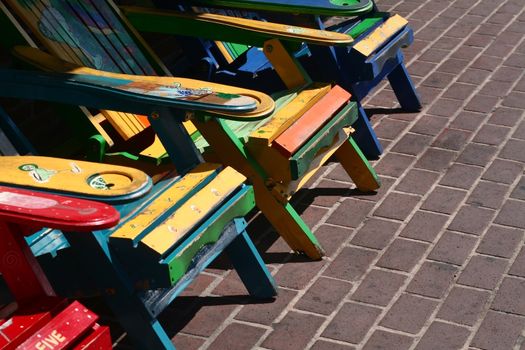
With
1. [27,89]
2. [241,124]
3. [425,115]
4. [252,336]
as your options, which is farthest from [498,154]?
[27,89]

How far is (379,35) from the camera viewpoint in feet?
16.7

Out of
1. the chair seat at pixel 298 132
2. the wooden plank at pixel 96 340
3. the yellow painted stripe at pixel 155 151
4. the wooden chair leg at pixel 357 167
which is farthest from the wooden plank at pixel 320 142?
the wooden plank at pixel 96 340

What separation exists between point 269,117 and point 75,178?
1.17m

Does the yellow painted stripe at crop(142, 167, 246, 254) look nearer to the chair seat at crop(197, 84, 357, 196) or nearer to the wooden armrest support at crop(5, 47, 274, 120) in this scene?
the wooden armrest support at crop(5, 47, 274, 120)

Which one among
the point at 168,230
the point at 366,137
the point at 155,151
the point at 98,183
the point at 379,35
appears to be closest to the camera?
the point at 98,183

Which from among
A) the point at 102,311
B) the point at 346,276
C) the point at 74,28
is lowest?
the point at 346,276

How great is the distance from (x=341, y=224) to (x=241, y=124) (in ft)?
2.08

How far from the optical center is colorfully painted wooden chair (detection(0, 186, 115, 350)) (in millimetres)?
3014

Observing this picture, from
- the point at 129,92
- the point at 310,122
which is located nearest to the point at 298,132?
the point at 310,122

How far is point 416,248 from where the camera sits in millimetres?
4512

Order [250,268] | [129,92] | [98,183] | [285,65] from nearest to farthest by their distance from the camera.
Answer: [98,183] → [129,92] → [250,268] → [285,65]

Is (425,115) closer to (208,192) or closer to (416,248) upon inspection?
(416,248)

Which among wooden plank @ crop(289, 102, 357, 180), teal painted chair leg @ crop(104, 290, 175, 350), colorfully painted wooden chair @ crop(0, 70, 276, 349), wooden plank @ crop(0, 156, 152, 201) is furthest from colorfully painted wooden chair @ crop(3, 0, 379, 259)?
teal painted chair leg @ crop(104, 290, 175, 350)

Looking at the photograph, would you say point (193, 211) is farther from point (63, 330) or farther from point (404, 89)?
point (404, 89)
